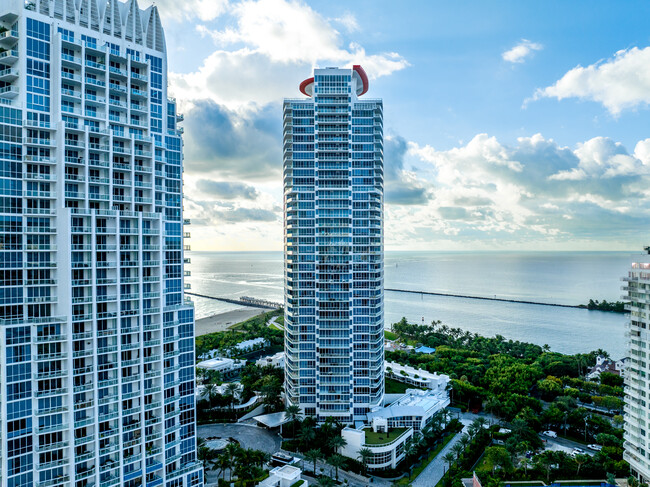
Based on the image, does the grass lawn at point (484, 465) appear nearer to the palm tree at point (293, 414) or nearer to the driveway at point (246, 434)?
the palm tree at point (293, 414)

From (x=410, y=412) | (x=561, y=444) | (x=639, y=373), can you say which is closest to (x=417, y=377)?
(x=410, y=412)

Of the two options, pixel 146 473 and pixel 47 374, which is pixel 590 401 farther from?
pixel 47 374

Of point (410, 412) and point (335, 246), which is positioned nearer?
point (410, 412)

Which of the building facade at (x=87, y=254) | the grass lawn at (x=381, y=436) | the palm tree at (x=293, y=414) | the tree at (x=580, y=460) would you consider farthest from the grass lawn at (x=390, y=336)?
the building facade at (x=87, y=254)

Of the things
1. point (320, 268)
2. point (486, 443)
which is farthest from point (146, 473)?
point (486, 443)

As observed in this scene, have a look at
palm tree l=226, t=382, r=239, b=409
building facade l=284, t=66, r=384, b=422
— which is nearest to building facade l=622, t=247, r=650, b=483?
building facade l=284, t=66, r=384, b=422

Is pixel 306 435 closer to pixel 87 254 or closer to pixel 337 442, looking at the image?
pixel 337 442
